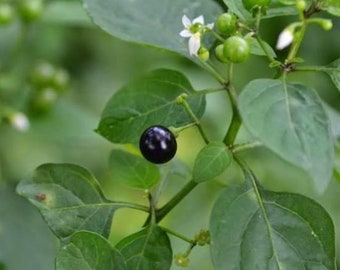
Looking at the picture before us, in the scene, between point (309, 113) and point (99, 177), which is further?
point (99, 177)

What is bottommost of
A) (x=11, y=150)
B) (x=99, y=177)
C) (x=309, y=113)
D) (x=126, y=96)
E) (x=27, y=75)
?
(x=99, y=177)

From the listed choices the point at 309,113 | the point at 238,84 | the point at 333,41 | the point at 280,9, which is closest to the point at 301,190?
the point at 238,84

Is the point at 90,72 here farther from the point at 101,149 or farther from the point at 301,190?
the point at 301,190

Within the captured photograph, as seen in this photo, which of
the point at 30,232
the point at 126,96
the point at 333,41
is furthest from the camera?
the point at 333,41

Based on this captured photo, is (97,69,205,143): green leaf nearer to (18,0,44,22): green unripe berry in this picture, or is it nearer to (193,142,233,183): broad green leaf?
(193,142,233,183): broad green leaf

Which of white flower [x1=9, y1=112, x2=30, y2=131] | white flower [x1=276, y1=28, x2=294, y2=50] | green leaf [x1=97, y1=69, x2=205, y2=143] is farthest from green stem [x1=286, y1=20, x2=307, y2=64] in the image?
white flower [x1=9, y1=112, x2=30, y2=131]

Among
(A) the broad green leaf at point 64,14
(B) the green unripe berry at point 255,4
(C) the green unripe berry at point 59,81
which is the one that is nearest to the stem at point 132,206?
(B) the green unripe berry at point 255,4

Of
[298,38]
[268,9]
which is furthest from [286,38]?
[268,9]
